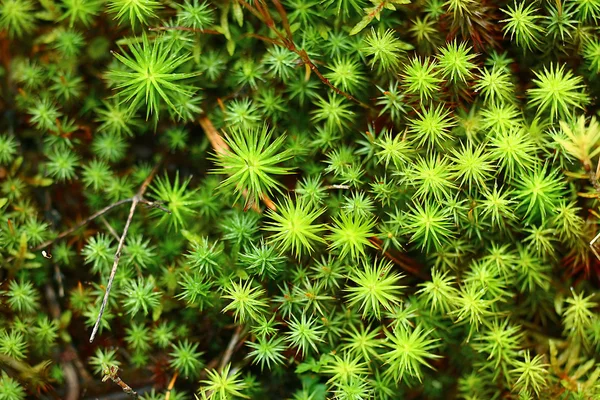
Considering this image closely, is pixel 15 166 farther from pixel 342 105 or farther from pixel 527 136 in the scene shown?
pixel 527 136

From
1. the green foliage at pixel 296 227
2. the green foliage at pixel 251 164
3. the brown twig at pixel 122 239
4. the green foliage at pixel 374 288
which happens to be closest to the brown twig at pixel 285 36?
the green foliage at pixel 251 164

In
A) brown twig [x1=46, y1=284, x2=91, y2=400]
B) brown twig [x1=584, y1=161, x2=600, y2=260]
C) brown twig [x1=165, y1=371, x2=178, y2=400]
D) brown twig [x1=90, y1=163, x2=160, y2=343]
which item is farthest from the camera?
brown twig [x1=46, y1=284, x2=91, y2=400]

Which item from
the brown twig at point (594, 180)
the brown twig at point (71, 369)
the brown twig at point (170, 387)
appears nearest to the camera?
the brown twig at point (594, 180)

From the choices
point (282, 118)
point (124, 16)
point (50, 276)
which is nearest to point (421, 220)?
point (282, 118)

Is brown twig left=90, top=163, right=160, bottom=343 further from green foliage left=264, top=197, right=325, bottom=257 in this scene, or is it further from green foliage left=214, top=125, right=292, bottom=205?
green foliage left=264, top=197, right=325, bottom=257

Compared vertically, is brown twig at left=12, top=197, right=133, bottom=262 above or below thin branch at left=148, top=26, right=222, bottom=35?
below

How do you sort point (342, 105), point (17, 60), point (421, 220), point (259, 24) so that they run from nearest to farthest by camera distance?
1. point (421, 220)
2. point (342, 105)
3. point (259, 24)
4. point (17, 60)

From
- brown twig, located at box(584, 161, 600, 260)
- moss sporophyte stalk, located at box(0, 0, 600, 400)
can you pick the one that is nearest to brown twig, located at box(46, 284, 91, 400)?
moss sporophyte stalk, located at box(0, 0, 600, 400)

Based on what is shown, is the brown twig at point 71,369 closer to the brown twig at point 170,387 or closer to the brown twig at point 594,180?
the brown twig at point 170,387

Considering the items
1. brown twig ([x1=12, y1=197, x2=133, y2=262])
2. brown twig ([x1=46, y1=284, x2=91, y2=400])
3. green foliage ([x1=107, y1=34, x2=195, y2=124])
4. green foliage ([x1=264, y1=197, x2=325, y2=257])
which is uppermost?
green foliage ([x1=107, y1=34, x2=195, y2=124])
